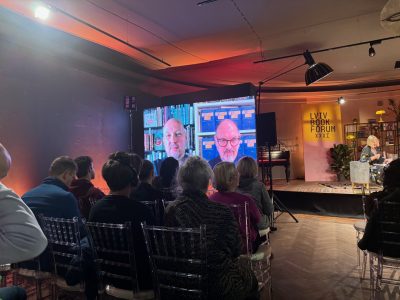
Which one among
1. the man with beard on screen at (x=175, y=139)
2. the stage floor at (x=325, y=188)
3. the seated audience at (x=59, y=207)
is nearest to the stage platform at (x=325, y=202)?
the stage floor at (x=325, y=188)

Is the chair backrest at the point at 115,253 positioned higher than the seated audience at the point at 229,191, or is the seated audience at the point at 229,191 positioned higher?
the seated audience at the point at 229,191

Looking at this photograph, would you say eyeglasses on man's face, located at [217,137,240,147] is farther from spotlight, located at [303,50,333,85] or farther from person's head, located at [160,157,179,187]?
person's head, located at [160,157,179,187]

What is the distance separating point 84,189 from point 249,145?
3007 millimetres

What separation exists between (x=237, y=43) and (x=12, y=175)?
13.3ft

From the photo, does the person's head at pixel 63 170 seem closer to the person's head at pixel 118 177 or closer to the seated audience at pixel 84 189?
the seated audience at pixel 84 189

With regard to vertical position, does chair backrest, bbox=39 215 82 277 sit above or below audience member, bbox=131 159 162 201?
below

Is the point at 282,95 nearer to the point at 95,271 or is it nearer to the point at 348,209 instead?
the point at 348,209

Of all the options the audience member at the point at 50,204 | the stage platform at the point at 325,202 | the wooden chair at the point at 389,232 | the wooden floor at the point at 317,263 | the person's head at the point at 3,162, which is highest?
the person's head at the point at 3,162

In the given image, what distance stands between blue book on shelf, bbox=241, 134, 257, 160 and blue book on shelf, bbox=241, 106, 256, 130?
6.3 inches

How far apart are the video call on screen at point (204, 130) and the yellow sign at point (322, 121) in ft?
19.5

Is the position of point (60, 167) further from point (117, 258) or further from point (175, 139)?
point (175, 139)

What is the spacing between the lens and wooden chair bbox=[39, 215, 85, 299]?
2025 millimetres

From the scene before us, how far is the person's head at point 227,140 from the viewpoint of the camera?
18.2ft

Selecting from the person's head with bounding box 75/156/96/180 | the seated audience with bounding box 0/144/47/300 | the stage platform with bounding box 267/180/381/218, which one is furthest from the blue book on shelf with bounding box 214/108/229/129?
the seated audience with bounding box 0/144/47/300
